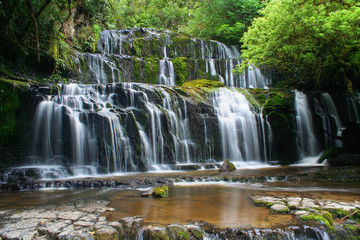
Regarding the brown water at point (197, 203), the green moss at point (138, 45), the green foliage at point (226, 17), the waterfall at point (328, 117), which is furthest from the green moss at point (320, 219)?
the green foliage at point (226, 17)

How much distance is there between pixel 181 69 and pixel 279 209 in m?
15.7

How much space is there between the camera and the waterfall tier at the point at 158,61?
53.3 ft

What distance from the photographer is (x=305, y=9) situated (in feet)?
36.0

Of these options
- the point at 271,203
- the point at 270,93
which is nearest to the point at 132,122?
the point at 271,203

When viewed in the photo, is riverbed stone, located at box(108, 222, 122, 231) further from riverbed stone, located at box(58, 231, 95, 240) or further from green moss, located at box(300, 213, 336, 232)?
green moss, located at box(300, 213, 336, 232)

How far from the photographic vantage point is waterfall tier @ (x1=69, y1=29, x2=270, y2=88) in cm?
1623

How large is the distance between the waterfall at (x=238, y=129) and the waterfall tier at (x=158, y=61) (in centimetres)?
350

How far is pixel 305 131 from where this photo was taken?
45.4 feet

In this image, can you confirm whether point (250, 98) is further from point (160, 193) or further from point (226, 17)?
point (226, 17)

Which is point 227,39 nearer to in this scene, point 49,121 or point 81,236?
point 49,121

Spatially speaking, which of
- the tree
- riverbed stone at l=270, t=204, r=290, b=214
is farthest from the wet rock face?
the tree

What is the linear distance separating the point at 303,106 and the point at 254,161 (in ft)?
16.2

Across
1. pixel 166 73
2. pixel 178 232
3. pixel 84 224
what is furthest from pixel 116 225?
pixel 166 73

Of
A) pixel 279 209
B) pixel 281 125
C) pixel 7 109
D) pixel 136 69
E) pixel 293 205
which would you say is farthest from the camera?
pixel 136 69
